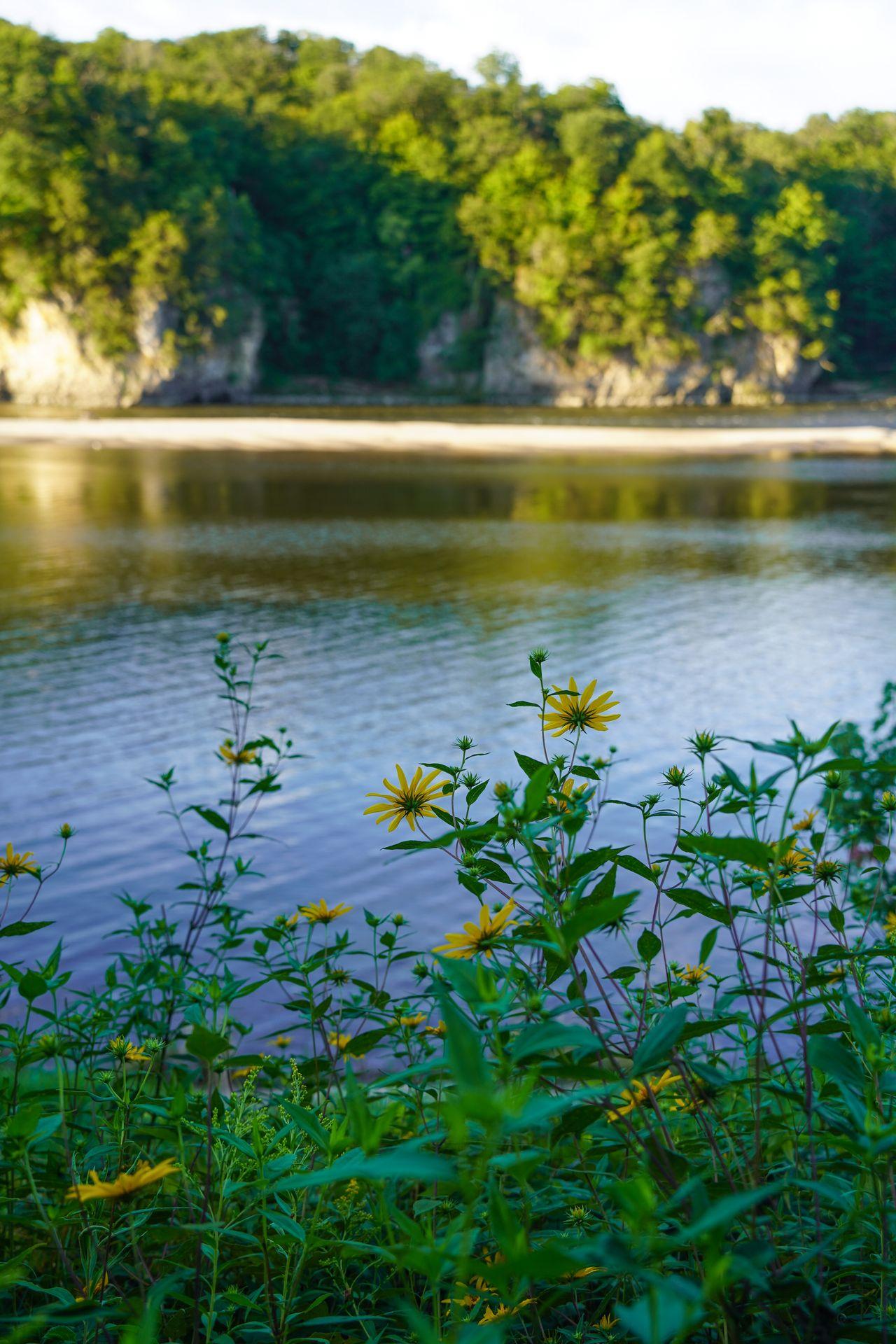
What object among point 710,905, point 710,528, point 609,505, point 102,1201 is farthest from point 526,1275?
point 609,505

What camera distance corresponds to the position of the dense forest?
67500mm

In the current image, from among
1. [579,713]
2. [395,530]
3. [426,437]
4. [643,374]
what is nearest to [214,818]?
[579,713]

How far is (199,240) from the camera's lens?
65375 mm

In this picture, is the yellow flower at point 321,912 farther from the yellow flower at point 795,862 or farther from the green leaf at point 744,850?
the green leaf at point 744,850

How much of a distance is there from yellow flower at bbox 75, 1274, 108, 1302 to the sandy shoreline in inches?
1656

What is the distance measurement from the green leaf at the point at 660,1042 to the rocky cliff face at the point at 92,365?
2714 inches

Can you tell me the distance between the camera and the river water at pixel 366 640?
21.9 ft

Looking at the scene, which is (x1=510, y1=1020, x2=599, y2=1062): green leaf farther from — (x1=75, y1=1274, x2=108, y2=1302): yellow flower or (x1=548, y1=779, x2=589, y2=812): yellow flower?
(x1=75, y1=1274, x2=108, y2=1302): yellow flower

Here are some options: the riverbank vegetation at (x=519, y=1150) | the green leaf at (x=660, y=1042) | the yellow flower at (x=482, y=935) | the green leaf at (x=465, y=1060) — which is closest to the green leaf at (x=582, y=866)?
the riverbank vegetation at (x=519, y=1150)

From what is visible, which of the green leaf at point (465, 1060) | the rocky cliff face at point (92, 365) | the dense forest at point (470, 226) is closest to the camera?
the green leaf at point (465, 1060)

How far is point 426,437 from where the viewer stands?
49500mm

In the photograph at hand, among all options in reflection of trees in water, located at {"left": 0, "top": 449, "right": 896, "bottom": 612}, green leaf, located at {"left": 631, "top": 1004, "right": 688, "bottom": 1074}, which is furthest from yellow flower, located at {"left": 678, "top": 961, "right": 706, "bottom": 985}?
reflection of trees in water, located at {"left": 0, "top": 449, "right": 896, "bottom": 612}

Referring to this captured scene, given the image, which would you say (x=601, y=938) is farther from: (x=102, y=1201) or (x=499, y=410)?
(x=499, y=410)

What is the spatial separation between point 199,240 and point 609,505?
47.7 m
